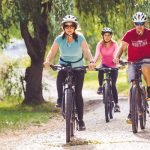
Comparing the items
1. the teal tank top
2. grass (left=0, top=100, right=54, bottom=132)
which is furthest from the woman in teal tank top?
grass (left=0, top=100, right=54, bottom=132)

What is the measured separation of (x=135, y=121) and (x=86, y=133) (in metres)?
1.12

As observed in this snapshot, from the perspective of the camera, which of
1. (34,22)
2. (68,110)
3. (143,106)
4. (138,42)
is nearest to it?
(68,110)

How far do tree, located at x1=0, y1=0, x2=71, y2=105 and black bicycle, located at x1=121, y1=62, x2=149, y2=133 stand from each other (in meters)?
7.92

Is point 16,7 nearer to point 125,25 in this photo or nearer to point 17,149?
point 125,25

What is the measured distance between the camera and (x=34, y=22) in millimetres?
19016

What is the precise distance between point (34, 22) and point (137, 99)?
8.71 meters

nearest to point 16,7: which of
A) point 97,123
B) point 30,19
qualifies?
point 30,19

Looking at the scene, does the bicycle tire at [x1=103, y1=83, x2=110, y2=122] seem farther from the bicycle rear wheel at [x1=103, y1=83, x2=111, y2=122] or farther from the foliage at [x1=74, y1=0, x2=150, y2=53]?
the foliage at [x1=74, y1=0, x2=150, y2=53]

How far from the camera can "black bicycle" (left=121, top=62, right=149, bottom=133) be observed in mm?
10797

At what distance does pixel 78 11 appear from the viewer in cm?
1983

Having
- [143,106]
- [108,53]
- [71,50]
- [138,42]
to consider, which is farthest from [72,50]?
[108,53]

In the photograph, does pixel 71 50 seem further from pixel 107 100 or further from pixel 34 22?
pixel 34 22

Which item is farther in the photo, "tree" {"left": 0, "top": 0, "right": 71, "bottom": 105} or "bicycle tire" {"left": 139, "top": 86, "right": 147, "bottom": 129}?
"tree" {"left": 0, "top": 0, "right": 71, "bottom": 105}

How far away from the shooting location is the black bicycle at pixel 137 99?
10.8 m
